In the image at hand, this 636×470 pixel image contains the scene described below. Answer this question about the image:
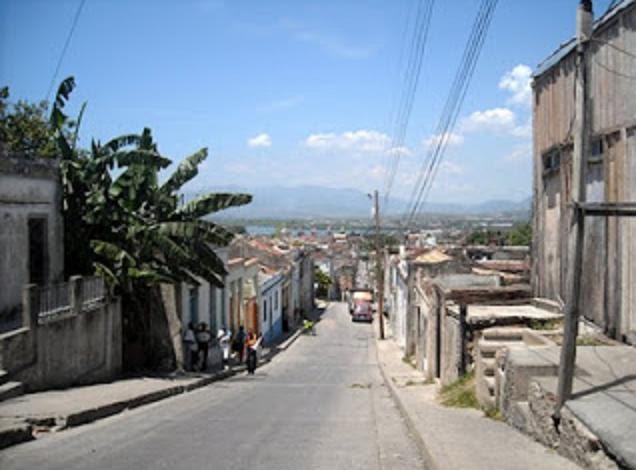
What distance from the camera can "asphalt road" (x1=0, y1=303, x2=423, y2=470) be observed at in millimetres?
8000

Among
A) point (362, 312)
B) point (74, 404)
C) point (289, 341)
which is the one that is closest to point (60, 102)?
point (74, 404)

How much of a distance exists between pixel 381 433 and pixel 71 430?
4383mm

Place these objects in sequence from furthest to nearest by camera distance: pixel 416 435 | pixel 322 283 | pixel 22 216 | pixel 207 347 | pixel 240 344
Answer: pixel 322 283 → pixel 240 344 → pixel 207 347 → pixel 22 216 → pixel 416 435

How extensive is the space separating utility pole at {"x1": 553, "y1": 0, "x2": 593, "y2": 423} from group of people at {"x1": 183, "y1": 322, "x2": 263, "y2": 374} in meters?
15.5

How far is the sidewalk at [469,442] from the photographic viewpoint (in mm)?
7340

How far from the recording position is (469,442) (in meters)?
8.45

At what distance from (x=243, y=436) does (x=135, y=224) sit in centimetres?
1021

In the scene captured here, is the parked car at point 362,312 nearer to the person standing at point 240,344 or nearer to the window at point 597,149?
the person standing at point 240,344

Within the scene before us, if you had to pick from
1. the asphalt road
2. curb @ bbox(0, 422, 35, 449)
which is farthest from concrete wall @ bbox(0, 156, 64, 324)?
curb @ bbox(0, 422, 35, 449)

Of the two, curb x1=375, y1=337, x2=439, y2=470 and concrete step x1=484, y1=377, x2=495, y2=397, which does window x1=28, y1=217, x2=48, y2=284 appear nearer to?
curb x1=375, y1=337, x2=439, y2=470

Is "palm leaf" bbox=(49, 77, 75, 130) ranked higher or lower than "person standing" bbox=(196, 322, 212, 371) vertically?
higher

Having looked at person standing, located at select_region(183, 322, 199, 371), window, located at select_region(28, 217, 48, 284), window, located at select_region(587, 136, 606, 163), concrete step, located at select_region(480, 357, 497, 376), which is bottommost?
person standing, located at select_region(183, 322, 199, 371)

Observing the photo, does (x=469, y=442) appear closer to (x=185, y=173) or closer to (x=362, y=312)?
(x=185, y=173)

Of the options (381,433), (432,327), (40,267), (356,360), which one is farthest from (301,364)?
(381,433)
